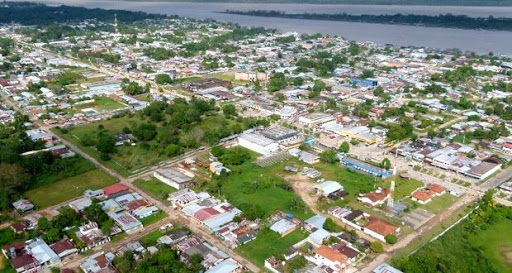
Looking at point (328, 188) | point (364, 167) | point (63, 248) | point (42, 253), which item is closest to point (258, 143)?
point (364, 167)

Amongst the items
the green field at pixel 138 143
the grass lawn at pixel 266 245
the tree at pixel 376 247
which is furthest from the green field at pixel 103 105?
the tree at pixel 376 247

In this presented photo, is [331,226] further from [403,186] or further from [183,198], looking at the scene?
[183,198]

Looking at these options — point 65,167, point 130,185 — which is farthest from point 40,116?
point 130,185

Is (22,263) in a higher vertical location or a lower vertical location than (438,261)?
lower

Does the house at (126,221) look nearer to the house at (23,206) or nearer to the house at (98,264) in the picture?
the house at (98,264)

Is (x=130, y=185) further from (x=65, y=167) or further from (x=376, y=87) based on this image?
(x=376, y=87)
